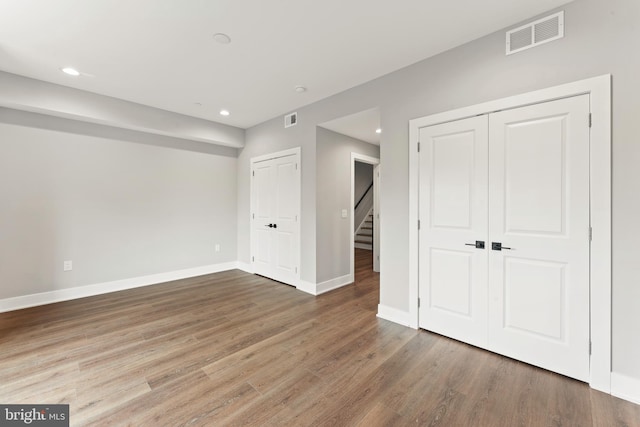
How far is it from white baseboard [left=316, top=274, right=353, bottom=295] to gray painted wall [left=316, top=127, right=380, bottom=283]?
0.20ft

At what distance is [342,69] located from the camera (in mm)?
3064

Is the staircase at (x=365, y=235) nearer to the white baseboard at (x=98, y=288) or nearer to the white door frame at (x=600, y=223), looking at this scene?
the white baseboard at (x=98, y=288)

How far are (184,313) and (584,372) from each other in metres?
3.95

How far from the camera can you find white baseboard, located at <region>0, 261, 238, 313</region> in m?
3.44

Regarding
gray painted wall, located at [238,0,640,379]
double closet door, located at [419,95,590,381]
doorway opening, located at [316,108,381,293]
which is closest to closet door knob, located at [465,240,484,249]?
double closet door, located at [419,95,590,381]

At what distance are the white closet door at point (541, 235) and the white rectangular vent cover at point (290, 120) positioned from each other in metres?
2.86

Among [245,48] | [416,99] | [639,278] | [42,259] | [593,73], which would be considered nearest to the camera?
[639,278]

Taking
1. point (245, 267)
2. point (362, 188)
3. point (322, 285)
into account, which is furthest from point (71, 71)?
point (362, 188)


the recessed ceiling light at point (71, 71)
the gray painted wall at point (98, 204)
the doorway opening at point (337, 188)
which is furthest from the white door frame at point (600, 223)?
the gray painted wall at point (98, 204)

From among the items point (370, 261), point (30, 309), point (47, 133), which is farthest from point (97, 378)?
point (370, 261)

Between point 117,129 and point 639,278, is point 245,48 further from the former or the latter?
point 639,278

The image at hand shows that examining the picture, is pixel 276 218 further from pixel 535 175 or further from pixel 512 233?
pixel 535 175

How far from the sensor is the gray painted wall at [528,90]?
1827 millimetres

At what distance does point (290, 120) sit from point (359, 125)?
1191 mm
